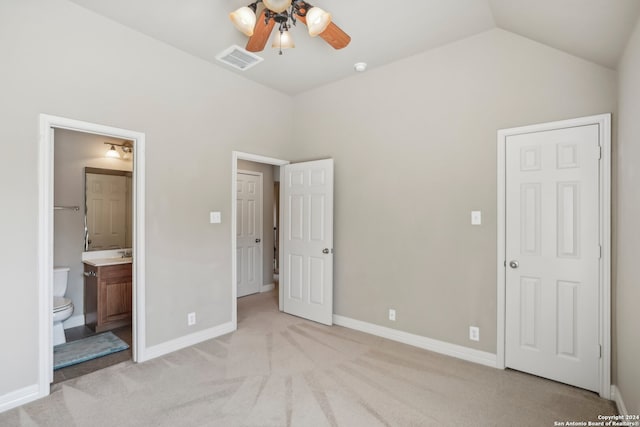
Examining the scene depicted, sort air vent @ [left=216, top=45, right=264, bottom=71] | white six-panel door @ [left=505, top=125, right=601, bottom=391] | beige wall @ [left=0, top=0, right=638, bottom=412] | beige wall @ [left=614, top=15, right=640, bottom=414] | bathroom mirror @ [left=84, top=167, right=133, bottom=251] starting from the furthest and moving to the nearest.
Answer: bathroom mirror @ [left=84, top=167, right=133, bottom=251], air vent @ [left=216, top=45, right=264, bottom=71], white six-panel door @ [left=505, top=125, right=601, bottom=391], beige wall @ [left=0, top=0, right=638, bottom=412], beige wall @ [left=614, top=15, right=640, bottom=414]

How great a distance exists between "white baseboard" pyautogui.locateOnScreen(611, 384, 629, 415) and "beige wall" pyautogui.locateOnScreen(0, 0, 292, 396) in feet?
11.2

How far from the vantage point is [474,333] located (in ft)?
9.75

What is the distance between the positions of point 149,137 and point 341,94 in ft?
7.27

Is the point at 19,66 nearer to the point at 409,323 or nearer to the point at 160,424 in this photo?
the point at 160,424

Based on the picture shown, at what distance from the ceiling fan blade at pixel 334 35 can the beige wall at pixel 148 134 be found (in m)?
1.63

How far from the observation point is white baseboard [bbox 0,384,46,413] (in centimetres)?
221

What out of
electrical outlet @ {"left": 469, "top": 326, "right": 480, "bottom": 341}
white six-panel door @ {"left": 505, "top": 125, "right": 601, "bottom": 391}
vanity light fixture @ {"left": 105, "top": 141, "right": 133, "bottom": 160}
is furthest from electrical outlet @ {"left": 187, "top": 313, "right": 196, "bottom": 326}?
white six-panel door @ {"left": 505, "top": 125, "right": 601, "bottom": 391}

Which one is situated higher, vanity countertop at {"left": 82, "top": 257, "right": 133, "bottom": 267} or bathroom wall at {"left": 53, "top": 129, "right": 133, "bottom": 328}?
bathroom wall at {"left": 53, "top": 129, "right": 133, "bottom": 328}

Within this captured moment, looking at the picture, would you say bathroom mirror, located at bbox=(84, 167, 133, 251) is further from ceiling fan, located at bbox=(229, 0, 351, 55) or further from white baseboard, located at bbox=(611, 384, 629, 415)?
white baseboard, located at bbox=(611, 384, 629, 415)

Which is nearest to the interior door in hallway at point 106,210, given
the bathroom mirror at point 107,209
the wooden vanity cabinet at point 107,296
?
the bathroom mirror at point 107,209

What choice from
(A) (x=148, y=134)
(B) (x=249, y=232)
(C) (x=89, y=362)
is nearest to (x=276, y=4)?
(A) (x=148, y=134)

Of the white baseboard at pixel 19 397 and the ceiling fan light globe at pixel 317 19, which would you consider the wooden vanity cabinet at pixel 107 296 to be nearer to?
the white baseboard at pixel 19 397

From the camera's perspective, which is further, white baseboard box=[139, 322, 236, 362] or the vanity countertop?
the vanity countertop

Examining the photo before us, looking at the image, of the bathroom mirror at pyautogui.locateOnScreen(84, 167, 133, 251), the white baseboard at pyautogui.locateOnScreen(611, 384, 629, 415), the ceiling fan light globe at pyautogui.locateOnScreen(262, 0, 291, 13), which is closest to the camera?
the ceiling fan light globe at pyautogui.locateOnScreen(262, 0, 291, 13)
